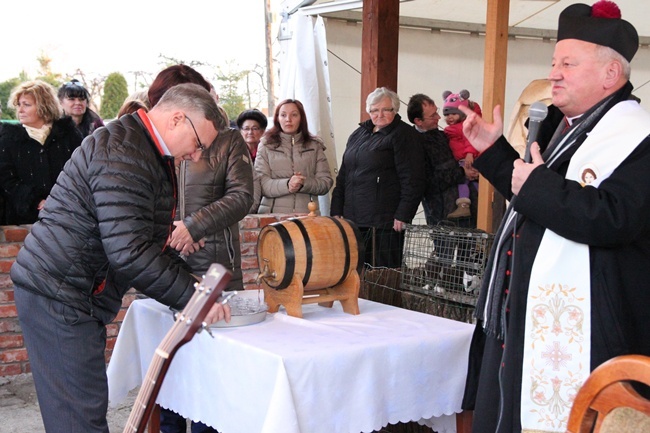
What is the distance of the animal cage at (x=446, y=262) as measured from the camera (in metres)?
3.58

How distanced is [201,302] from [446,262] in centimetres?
237

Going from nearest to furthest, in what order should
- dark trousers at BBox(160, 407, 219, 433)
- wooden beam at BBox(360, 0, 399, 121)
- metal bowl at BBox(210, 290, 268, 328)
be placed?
metal bowl at BBox(210, 290, 268, 328), dark trousers at BBox(160, 407, 219, 433), wooden beam at BBox(360, 0, 399, 121)

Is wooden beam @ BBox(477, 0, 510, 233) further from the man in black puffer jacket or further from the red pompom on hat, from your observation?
the man in black puffer jacket

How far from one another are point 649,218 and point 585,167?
8.7 inches

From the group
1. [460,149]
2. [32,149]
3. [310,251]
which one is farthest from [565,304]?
[32,149]

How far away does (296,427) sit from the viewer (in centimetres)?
238

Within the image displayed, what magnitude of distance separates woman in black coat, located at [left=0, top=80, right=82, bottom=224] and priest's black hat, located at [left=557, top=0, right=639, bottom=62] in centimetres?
383

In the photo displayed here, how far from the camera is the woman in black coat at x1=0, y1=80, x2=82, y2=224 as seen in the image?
197 inches

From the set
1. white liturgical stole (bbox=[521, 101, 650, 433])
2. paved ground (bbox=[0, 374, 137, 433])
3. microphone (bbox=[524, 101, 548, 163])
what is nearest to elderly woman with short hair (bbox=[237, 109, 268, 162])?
paved ground (bbox=[0, 374, 137, 433])

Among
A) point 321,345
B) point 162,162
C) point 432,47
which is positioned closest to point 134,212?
point 162,162

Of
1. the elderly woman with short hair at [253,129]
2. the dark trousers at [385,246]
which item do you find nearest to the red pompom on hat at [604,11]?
the dark trousers at [385,246]

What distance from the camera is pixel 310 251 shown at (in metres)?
2.95

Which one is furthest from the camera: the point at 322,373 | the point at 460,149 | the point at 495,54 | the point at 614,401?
the point at 460,149

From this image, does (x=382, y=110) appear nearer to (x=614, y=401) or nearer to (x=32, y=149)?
(x=32, y=149)
